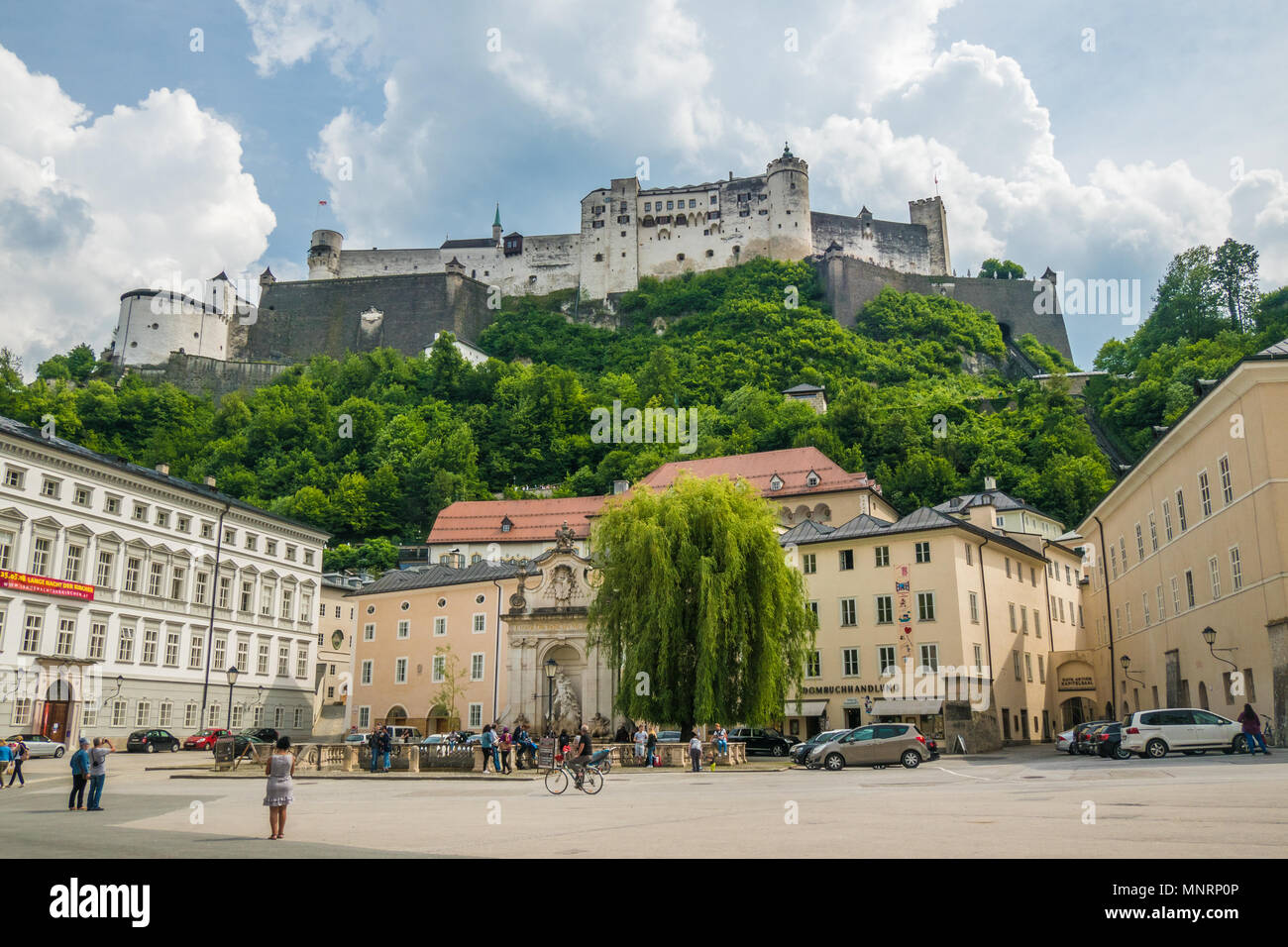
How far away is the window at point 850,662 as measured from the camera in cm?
4822

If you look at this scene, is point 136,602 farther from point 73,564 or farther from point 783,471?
point 783,471

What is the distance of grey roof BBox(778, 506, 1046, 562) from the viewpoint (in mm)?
46625

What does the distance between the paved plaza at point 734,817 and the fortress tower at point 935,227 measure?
401 ft

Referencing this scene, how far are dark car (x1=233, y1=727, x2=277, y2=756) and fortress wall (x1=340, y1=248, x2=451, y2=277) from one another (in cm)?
9641

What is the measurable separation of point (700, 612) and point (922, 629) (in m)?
15.1

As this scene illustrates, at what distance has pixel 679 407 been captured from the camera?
367ft

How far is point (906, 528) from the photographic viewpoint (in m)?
47.7

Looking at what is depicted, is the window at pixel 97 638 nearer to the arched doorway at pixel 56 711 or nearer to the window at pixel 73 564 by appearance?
the arched doorway at pixel 56 711

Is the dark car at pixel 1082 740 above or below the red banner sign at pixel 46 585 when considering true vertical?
below

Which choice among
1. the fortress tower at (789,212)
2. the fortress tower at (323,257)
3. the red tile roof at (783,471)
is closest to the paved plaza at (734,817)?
the red tile roof at (783,471)

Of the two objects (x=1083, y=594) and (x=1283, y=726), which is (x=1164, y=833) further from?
(x=1083, y=594)

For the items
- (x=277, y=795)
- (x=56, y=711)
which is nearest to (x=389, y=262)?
(x=56, y=711)

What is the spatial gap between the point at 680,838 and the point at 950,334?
117417 millimetres

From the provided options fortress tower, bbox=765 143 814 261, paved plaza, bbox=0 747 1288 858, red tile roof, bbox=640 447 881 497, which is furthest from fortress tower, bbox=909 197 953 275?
paved plaza, bbox=0 747 1288 858
